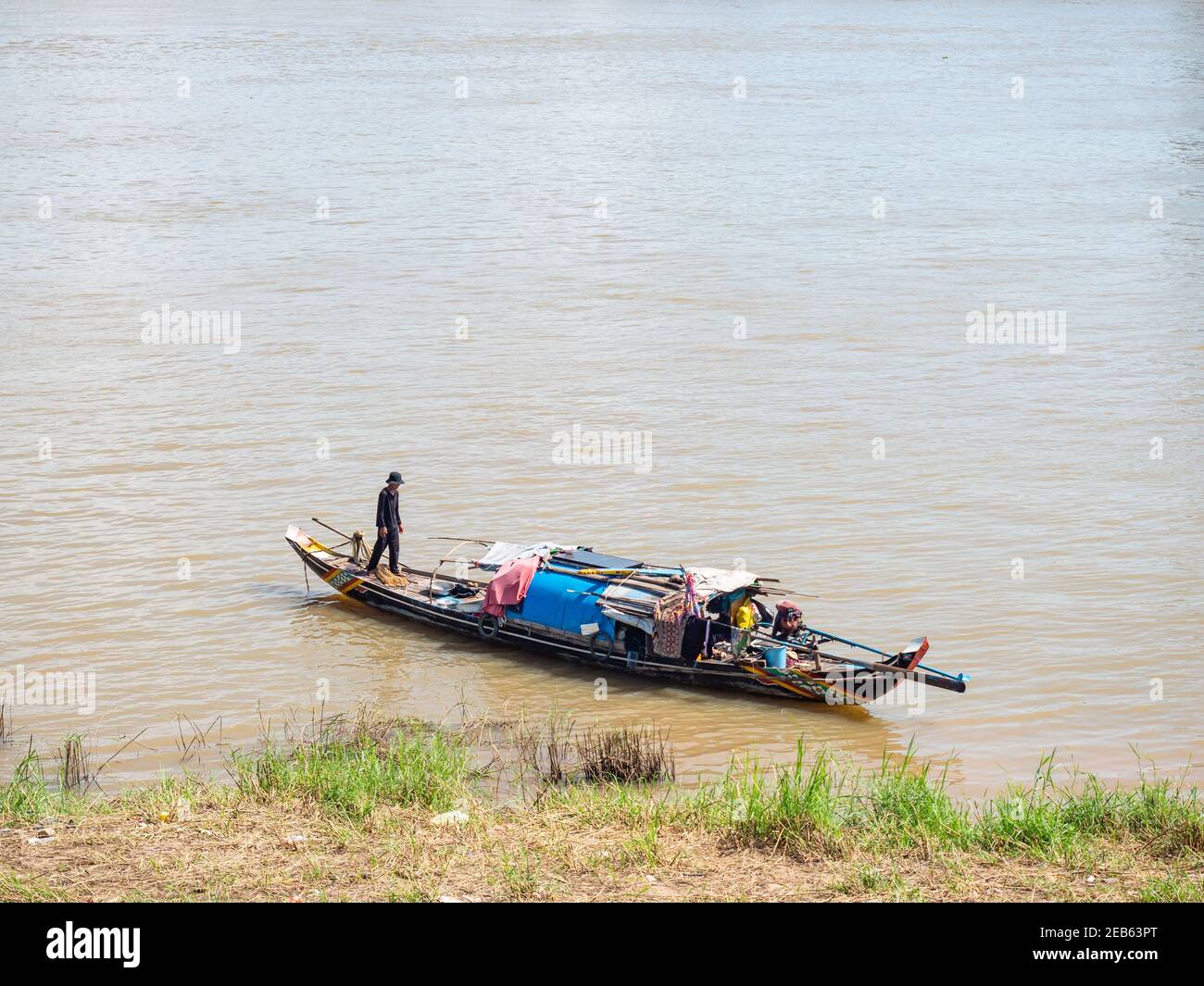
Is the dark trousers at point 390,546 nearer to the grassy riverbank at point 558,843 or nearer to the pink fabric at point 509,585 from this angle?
the pink fabric at point 509,585

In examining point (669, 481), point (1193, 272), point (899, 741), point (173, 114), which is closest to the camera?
point (899, 741)

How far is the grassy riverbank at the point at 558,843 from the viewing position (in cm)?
837

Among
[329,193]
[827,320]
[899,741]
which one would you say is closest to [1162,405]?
[827,320]

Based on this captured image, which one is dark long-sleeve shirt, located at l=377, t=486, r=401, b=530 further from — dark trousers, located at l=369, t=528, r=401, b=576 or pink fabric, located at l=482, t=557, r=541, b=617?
pink fabric, located at l=482, t=557, r=541, b=617

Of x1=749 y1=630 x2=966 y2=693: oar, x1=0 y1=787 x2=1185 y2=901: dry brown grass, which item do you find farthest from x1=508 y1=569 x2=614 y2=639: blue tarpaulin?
x1=0 y1=787 x2=1185 y2=901: dry brown grass

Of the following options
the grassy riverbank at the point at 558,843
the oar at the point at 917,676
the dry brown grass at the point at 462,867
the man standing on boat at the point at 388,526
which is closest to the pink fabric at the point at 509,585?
the man standing on boat at the point at 388,526

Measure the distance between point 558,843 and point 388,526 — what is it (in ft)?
28.5

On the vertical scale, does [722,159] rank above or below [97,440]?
above

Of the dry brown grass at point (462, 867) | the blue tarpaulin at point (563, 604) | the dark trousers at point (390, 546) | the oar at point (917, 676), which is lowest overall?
the dry brown grass at point (462, 867)

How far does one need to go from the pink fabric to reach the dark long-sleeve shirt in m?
1.88

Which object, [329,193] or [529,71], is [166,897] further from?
[529,71]

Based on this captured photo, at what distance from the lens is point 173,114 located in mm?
51688

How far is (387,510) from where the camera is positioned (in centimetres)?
1723
